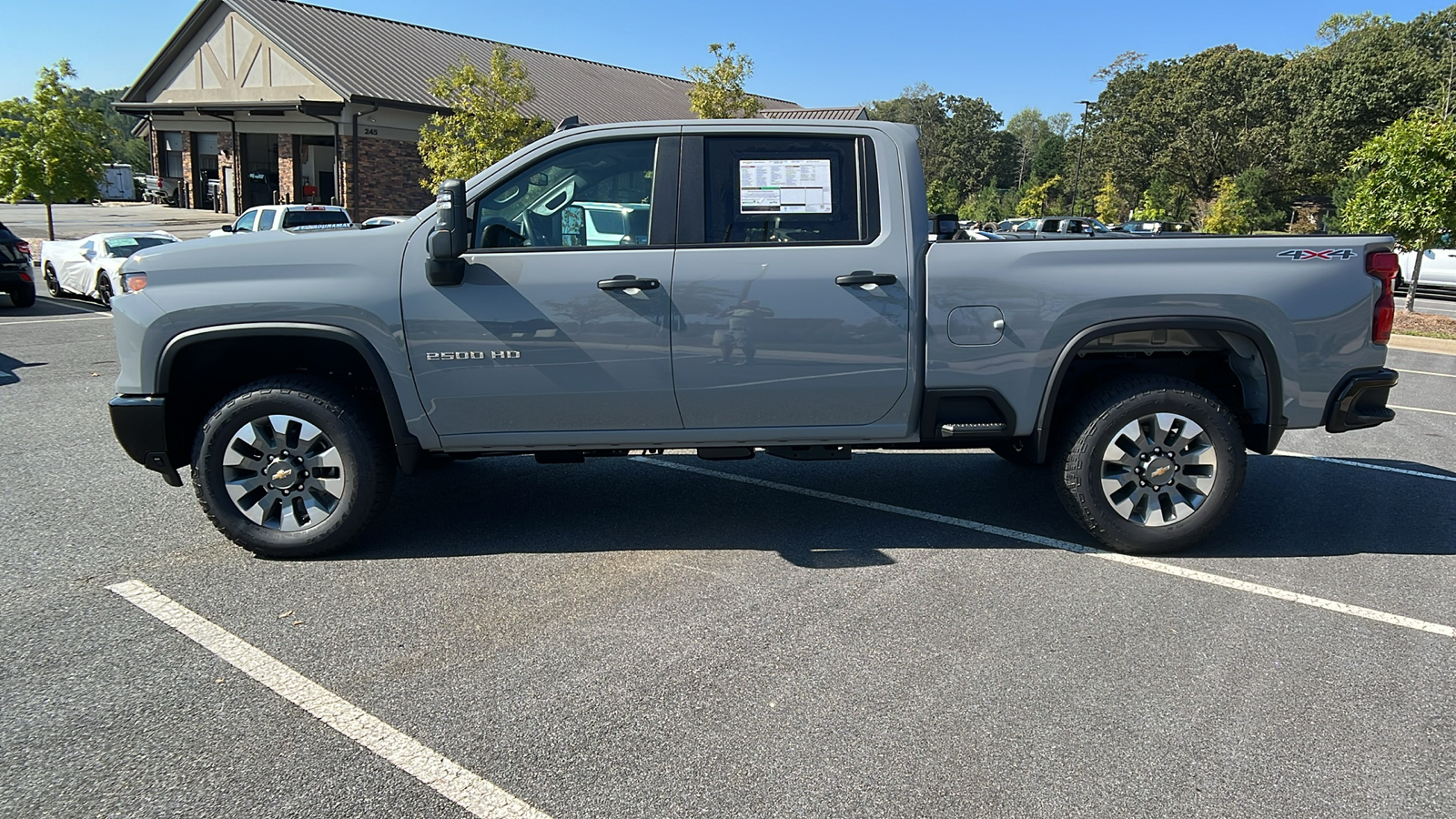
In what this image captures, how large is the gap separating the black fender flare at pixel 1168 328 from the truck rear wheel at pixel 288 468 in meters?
3.21

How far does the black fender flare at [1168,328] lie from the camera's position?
15.5ft

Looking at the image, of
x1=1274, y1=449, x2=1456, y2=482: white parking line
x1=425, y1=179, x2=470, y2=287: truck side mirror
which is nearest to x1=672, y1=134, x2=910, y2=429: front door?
x1=425, y1=179, x2=470, y2=287: truck side mirror

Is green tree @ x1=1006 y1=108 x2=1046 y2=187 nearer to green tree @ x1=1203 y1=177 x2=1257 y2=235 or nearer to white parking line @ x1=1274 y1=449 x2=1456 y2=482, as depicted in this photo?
green tree @ x1=1203 y1=177 x2=1257 y2=235

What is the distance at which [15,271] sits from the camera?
1561cm

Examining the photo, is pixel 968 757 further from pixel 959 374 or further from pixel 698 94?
pixel 698 94

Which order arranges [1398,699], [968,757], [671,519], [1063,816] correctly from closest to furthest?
[1063,816]
[968,757]
[1398,699]
[671,519]

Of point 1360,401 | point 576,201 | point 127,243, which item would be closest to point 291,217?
point 127,243

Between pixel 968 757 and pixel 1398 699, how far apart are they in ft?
5.50

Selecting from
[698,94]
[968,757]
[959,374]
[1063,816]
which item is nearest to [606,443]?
[959,374]

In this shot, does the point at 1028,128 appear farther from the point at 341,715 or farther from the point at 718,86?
the point at 341,715

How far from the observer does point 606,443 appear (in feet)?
15.8

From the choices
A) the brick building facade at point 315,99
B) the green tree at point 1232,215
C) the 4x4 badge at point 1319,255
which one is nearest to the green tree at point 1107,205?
the green tree at point 1232,215

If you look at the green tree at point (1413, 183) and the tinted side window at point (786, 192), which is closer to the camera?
the tinted side window at point (786, 192)

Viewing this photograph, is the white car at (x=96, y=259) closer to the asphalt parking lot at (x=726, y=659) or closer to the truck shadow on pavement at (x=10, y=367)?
the truck shadow on pavement at (x=10, y=367)
